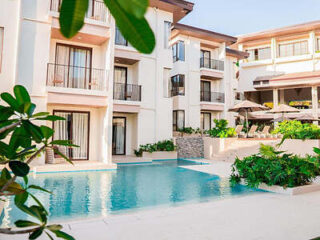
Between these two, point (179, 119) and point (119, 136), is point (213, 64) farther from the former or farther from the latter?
point (119, 136)

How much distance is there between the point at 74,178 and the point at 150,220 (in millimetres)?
5653

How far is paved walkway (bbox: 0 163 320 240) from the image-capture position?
13.0 ft

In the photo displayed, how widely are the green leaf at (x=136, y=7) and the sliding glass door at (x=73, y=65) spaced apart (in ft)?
40.4

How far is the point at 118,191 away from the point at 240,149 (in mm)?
10427

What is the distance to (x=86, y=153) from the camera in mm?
13453

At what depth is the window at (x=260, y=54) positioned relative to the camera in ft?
91.9

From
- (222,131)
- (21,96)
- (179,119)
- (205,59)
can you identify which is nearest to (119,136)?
(179,119)

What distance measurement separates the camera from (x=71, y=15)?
2.82 ft

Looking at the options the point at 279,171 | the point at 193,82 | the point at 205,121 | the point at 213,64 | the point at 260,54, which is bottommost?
the point at 279,171

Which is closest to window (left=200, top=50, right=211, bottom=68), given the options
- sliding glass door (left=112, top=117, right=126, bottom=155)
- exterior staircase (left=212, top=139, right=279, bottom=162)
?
exterior staircase (left=212, top=139, right=279, bottom=162)

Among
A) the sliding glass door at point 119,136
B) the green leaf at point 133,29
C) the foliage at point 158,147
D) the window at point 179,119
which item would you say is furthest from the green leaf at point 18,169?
the window at point 179,119

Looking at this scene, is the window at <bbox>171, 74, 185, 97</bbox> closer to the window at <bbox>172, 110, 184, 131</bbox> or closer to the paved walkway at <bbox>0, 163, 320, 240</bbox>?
the window at <bbox>172, 110, 184, 131</bbox>

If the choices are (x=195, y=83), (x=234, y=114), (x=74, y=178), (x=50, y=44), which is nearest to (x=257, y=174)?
(x=74, y=178)

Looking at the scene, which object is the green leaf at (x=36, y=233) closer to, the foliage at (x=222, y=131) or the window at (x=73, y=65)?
the window at (x=73, y=65)
